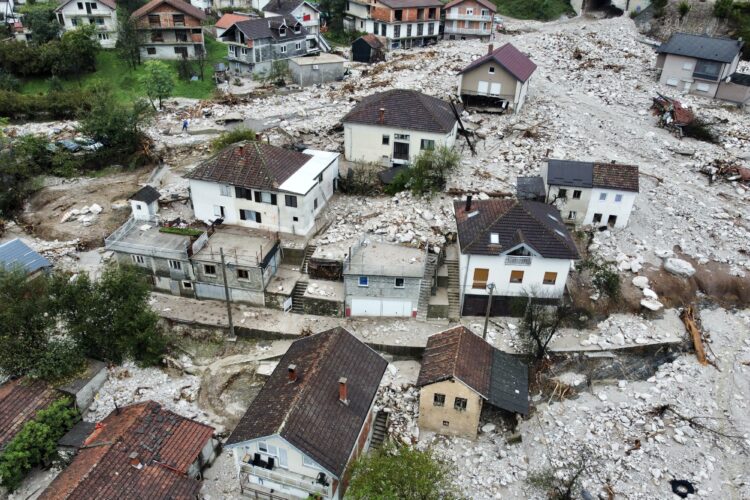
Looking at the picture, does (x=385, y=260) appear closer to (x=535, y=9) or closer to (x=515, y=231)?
(x=515, y=231)

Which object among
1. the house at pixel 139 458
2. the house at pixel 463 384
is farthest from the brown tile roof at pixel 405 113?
the house at pixel 139 458

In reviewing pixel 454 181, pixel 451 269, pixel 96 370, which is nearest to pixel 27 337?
pixel 96 370

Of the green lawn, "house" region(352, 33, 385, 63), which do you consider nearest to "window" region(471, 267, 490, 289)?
the green lawn

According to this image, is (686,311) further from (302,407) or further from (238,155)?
(238,155)

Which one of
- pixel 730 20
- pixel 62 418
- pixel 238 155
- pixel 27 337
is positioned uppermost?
pixel 730 20

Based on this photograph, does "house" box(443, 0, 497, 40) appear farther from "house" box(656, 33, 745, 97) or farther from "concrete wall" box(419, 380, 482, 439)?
"concrete wall" box(419, 380, 482, 439)

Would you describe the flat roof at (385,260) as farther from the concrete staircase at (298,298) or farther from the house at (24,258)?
the house at (24,258)
